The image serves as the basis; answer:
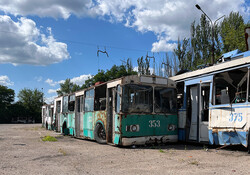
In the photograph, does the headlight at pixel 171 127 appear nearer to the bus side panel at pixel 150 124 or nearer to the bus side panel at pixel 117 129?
the bus side panel at pixel 150 124

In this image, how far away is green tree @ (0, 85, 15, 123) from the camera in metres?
60.3

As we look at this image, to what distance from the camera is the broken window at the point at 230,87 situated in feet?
26.5

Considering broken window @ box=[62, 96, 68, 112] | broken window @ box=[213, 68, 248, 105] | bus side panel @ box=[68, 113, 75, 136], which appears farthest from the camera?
broken window @ box=[62, 96, 68, 112]

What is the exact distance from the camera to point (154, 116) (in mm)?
10070

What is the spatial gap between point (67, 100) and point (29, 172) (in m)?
11.3

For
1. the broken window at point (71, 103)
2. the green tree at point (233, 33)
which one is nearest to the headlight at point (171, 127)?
the broken window at point (71, 103)

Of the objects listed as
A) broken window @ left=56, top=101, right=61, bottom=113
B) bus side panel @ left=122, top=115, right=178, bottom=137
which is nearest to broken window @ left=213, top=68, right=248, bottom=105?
bus side panel @ left=122, top=115, right=178, bottom=137

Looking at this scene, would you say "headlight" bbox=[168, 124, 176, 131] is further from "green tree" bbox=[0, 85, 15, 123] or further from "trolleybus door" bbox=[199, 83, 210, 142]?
"green tree" bbox=[0, 85, 15, 123]

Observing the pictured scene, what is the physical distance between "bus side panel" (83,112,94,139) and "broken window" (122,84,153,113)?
11.5 ft

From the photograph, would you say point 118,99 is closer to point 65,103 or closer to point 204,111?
point 204,111

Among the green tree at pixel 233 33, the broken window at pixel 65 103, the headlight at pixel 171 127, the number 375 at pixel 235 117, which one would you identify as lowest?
the headlight at pixel 171 127

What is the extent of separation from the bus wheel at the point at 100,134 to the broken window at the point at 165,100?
2.90m

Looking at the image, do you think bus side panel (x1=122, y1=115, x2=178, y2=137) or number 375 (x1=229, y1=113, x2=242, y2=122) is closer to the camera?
number 375 (x1=229, y1=113, x2=242, y2=122)

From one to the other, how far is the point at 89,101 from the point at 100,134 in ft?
6.44
